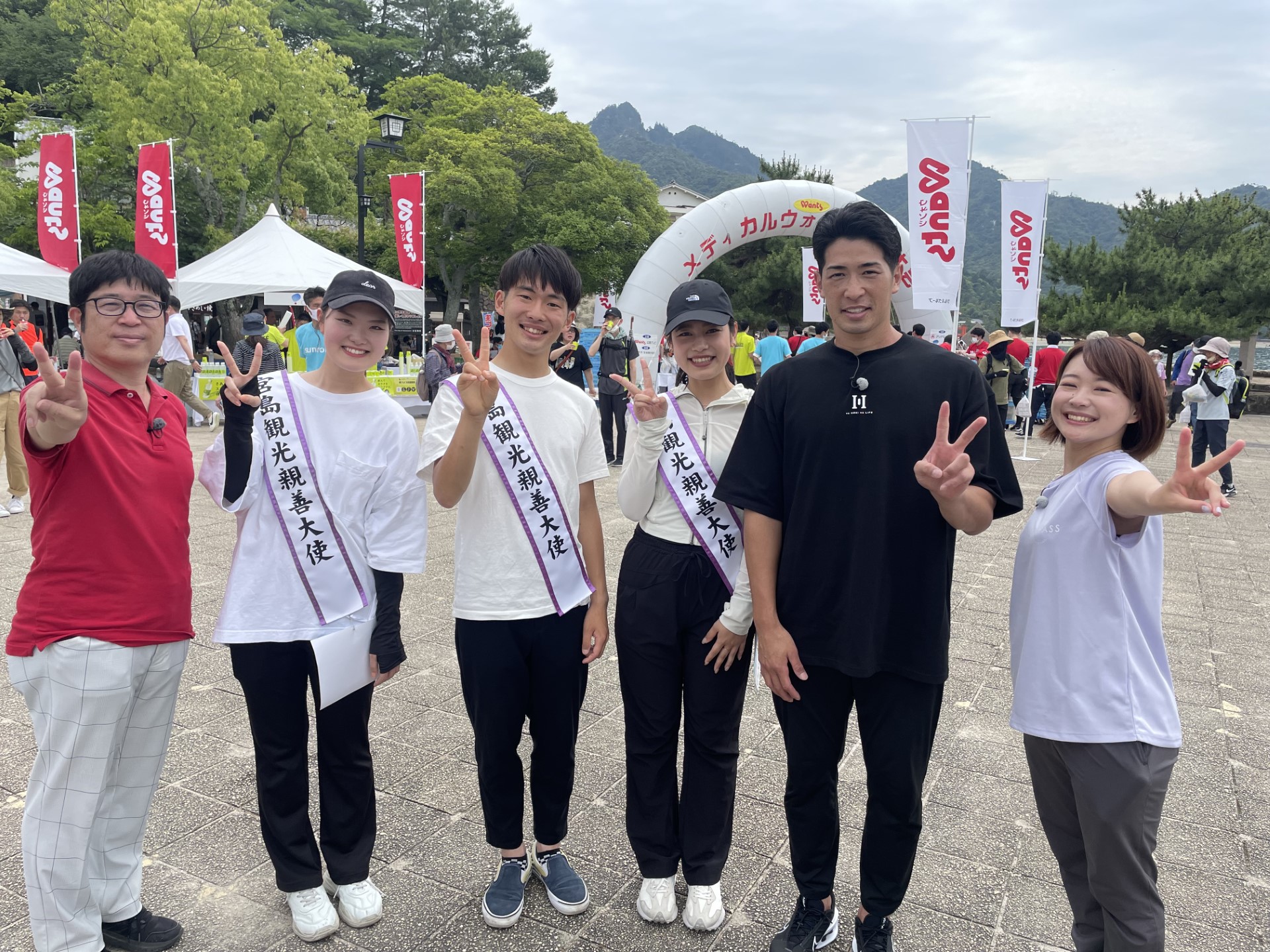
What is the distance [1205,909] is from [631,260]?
28094mm

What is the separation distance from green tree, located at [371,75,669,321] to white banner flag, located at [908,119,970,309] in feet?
56.5

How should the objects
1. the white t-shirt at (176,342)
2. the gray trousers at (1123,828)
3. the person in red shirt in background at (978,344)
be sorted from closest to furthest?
the gray trousers at (1123,828), the white t-shirt at (176,342), the person in red shirt in background at (978,344)

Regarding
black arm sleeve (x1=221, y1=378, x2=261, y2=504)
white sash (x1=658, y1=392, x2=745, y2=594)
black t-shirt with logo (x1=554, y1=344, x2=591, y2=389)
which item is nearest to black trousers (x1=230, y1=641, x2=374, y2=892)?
black arm sleeve (x1=221, y1=378, x2=261, y2=504)

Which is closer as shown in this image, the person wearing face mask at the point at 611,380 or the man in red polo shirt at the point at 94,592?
the man in red polo shirt at the point at 94,592

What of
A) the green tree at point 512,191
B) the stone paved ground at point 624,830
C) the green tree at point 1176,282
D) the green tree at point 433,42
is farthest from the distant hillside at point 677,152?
the stone paved ground at point 624,830

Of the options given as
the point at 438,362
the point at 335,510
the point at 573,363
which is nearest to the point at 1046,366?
the point at 573,363

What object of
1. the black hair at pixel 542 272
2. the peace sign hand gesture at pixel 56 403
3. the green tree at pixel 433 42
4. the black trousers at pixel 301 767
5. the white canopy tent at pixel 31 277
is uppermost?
the green tree at pixel 433 42

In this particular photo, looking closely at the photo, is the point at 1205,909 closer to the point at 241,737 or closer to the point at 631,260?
the point at 241,737

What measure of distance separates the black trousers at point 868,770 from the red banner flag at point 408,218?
13.8 m

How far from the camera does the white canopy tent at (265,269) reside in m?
13.1

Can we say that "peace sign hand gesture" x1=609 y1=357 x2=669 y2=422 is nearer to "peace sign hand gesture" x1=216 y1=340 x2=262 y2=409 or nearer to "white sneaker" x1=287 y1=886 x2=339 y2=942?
"peace sign hand gesture" x1=216 y1=340 x2=262 y2=409

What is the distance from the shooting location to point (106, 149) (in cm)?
→ 1873

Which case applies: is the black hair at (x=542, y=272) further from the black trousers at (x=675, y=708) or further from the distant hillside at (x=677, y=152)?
the distant hillside at (x=677, y=152)

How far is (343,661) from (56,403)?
88cm
